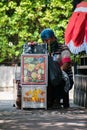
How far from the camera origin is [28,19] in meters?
23.2

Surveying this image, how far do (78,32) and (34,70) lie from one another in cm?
100

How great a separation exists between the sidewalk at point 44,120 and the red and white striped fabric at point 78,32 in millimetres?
1097

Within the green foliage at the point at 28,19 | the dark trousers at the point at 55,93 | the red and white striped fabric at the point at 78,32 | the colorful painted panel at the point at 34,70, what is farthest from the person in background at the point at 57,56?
the green foliage at the point at 28,19

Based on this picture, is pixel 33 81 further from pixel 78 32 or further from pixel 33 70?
pixel 78 32

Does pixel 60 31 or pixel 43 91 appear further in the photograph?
pixel 60 31

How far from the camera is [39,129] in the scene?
6.41 meters

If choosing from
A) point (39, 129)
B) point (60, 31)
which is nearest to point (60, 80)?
point (39, 129)

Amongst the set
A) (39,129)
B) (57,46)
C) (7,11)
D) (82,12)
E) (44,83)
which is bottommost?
(39,129)

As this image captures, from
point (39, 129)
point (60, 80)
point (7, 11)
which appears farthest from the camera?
point (7, 11)

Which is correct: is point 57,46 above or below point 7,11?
below

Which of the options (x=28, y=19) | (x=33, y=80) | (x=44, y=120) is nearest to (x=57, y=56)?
(x=33, y=80)

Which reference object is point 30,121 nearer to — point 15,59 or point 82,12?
point 82,12

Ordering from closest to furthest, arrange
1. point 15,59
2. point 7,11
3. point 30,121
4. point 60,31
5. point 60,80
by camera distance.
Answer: point 30,121
point 60,80
point 60,31
point 7,11
point 15,59

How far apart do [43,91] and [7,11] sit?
50.0 feet
